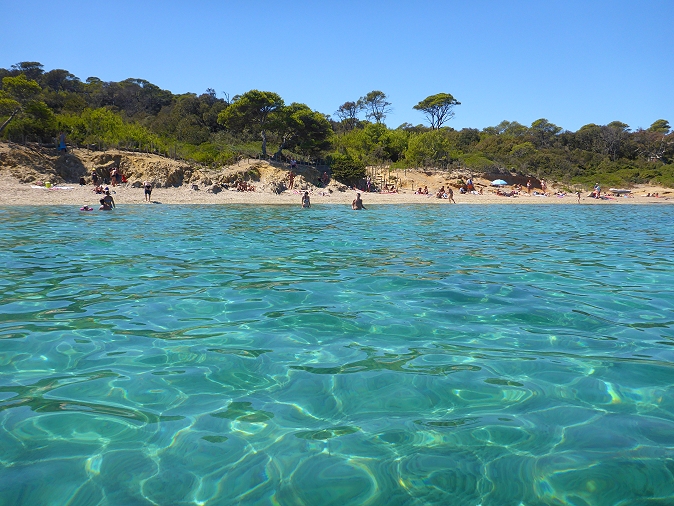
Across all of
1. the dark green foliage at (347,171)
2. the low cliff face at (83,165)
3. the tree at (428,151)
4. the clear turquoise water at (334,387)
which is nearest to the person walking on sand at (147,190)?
the low cliff face at (83,165)

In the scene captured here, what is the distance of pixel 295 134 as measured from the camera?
40.1 meters

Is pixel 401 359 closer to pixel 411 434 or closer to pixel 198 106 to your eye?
pixel 411 434

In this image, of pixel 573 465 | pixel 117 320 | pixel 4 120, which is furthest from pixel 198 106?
pixel 573 465

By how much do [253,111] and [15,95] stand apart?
15.2 meters

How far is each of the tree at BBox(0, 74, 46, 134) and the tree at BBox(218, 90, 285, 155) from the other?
12.9m

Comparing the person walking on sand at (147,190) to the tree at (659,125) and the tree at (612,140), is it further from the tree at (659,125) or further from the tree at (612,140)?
the tree at (659,125)

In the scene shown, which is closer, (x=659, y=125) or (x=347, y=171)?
(x=347, y=171)

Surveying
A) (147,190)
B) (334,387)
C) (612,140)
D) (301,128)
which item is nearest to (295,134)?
(301,128)

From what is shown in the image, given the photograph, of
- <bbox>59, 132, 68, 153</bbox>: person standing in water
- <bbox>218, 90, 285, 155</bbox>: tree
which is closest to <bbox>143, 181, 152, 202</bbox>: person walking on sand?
<bbox>59, 132, 68, 153</bbox>: person standing in water

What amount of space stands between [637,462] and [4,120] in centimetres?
3474

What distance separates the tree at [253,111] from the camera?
37.4 metres

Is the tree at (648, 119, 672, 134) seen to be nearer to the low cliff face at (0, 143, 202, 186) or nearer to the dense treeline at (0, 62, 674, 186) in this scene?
the dense treeline at (0, 62, 674, 186)

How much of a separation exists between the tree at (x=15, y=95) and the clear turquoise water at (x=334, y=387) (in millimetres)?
25071

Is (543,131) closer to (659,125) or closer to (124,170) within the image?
(659,125)
